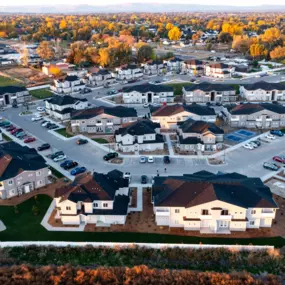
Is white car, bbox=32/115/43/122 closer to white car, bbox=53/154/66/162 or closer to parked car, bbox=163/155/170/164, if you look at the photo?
white car, bbox=53/154/66/162

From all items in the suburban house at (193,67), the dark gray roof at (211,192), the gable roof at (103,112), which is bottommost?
the dark gray roof at (211,192)

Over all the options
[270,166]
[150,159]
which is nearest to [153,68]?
[150,159]

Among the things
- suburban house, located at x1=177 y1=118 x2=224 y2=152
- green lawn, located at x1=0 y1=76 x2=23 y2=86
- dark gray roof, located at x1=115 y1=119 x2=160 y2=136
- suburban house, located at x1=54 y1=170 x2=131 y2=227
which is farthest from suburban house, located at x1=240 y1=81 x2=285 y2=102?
green lawn, located at x1=0 y1=76 x2=23 y2=86

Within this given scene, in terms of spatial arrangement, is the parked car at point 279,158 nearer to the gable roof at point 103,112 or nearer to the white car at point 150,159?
the white car at point 150,159

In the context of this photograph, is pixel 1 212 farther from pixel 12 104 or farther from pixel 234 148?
pixel 12 104

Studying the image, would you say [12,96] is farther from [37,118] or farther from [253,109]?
[253,109]

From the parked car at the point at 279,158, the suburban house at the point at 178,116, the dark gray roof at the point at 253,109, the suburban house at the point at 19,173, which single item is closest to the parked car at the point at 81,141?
the suburban house at the point at 19,173

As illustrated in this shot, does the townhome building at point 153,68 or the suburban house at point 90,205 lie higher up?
the townhome building at point 153,68
